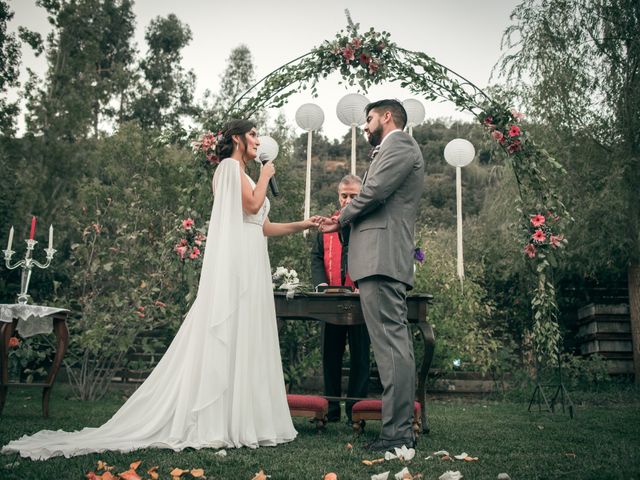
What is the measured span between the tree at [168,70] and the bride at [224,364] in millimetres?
21327

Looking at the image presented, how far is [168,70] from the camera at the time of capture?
24422mm

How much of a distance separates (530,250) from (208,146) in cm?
325

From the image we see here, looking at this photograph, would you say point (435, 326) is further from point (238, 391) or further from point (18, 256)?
point (18, 256)

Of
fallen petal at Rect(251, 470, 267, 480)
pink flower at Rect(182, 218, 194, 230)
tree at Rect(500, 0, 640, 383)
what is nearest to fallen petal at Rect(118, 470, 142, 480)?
fallen petal at Rect(251, 470, 267, 480)

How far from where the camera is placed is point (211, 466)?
279 cm

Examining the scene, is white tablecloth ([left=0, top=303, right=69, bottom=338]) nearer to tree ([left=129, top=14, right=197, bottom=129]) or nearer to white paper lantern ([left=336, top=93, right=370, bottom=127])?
white paper lantern ([left=336, top=93, right=370, bottom=127])

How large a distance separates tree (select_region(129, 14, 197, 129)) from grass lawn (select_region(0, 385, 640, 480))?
66.4 ft

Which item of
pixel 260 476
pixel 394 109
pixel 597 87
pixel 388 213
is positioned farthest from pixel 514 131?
pixel 260 476

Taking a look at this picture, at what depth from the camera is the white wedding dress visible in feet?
11.0

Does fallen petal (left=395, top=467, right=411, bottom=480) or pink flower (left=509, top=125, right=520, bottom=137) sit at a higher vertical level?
pink flower (left=509, top=125, right=520, bottom=137)

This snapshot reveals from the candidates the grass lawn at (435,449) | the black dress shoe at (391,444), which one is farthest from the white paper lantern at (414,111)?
the black dress shoe at (391,444)

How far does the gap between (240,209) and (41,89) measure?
39.1 ft

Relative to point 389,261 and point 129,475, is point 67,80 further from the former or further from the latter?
point 129,475

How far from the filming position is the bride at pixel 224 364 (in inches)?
132
